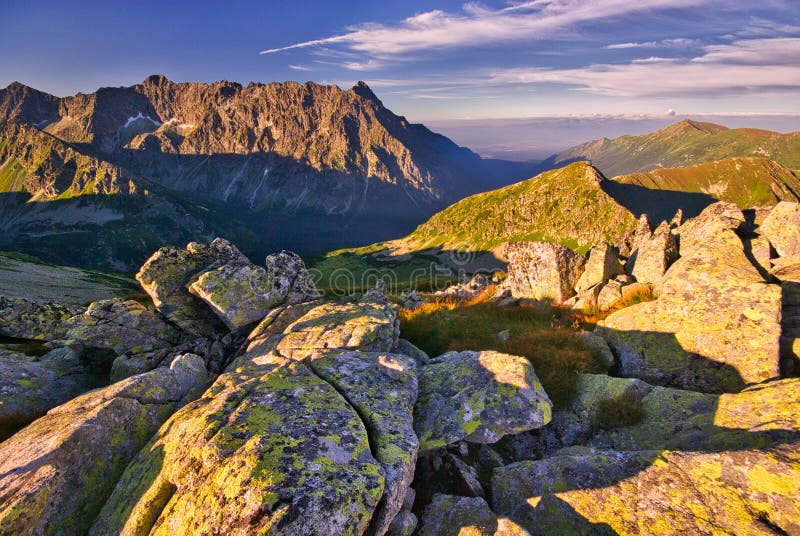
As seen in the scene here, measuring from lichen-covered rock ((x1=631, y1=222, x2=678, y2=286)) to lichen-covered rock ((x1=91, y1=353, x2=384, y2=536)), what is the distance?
61.3ft

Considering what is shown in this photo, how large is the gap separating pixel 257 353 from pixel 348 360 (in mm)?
4888

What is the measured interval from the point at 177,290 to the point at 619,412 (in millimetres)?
20728

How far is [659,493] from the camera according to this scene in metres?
7.37

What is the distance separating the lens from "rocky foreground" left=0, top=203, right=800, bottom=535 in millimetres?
6832

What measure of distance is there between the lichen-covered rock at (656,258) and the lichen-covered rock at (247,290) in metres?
18.8

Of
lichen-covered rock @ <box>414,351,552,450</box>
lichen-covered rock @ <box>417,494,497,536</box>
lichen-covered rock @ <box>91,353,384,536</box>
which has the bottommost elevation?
lichen-covered rock @ <box>417,494,497,536</box>

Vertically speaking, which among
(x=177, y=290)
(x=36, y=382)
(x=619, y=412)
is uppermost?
(x=177, y=290)

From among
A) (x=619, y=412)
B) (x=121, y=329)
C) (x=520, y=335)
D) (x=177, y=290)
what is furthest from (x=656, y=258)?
(x=121, y=329)

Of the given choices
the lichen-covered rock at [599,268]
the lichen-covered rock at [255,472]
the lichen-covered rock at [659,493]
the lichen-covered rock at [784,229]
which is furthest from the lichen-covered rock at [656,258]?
the lichen-covered rock at [255,472]

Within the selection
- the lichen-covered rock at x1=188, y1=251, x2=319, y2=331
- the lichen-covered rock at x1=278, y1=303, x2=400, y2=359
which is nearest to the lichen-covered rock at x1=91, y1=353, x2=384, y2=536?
the lichen-covered rock at x1=278, y1=303, x2=400, y2=359

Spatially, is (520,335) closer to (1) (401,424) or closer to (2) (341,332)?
(2) (341,332)

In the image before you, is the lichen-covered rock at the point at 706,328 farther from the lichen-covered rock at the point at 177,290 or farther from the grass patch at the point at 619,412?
the lichen-covered rock at the point at 177,290

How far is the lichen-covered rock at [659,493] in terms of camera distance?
21.8 feet

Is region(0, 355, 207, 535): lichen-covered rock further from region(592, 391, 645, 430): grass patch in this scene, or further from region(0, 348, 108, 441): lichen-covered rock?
region(592, 391, 645, 430): grass patch
